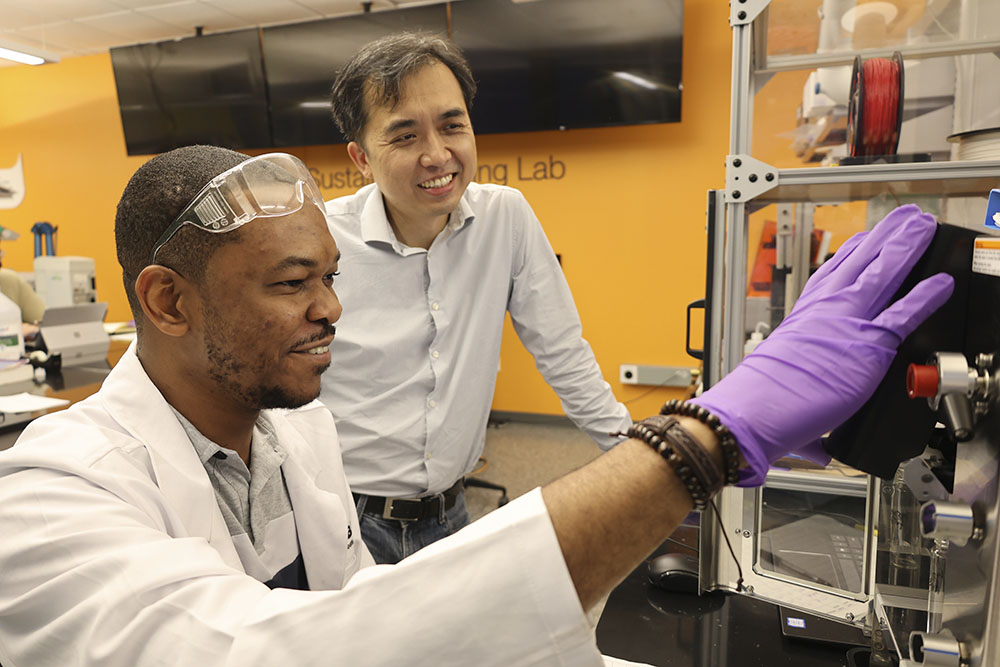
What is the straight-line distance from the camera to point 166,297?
0.77 meters

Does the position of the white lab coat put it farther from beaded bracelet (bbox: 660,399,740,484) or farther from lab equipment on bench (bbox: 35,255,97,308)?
lab equipment on bench (bbox: 35,255,97,308)

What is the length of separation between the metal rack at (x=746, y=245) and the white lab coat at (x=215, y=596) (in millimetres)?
580

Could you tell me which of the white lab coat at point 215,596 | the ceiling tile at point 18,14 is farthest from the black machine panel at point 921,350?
the ceiling tile at point 18,14

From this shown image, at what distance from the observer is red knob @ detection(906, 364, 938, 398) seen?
1.89 ft

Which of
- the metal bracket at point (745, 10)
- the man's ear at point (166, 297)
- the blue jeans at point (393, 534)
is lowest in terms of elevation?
the blue jeans at point (393, 534)

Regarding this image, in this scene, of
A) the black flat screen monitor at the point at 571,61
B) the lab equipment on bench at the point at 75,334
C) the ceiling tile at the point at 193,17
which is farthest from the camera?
the ceiling tile at the point at 193,17

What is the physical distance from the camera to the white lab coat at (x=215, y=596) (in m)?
0.47

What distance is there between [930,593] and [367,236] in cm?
119

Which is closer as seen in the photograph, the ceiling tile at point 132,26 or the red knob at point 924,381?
the red knob at point 924,381

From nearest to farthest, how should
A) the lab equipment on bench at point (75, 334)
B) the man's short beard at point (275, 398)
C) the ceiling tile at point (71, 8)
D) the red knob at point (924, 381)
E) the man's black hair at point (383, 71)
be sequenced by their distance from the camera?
the red knob at point (924, 381) < the man's short beard at point (275, 398) < the man's black hair at point (383, 71) < the lab equipment on bench at point (75, 334) < the ceiling tile at point (71, 8)

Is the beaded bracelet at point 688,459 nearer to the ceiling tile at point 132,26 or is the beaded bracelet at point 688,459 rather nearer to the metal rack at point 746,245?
the metal rack at point 746,245

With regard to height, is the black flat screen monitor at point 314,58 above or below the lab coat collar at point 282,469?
above

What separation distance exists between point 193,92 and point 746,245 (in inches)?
186

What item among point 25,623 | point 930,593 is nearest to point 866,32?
point 930,593
